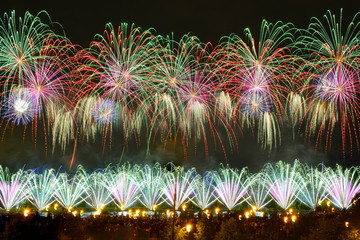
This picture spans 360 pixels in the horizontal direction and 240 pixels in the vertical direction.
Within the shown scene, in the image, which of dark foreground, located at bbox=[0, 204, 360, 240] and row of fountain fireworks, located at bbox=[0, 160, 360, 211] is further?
row of fountain fireworks, located at bbox=[0, 160, 360, 211]

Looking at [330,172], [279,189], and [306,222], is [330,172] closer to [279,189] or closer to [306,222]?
[279,189]

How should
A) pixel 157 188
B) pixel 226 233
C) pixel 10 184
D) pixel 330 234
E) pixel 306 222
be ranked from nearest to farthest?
pixel 226 233
pixel 330 234
pixel 306 222
pixel 10 184
pixel 157 188

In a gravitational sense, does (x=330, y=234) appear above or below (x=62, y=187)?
below

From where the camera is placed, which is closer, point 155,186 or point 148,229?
point 148,229

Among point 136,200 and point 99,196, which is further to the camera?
point 136,200

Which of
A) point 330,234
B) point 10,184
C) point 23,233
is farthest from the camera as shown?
A: point 10,184

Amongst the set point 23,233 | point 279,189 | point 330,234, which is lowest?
point 330,234

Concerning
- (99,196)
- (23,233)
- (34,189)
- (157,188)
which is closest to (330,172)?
(157,188)

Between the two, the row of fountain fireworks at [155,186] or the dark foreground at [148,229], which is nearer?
the dark foreground at [148,229]
